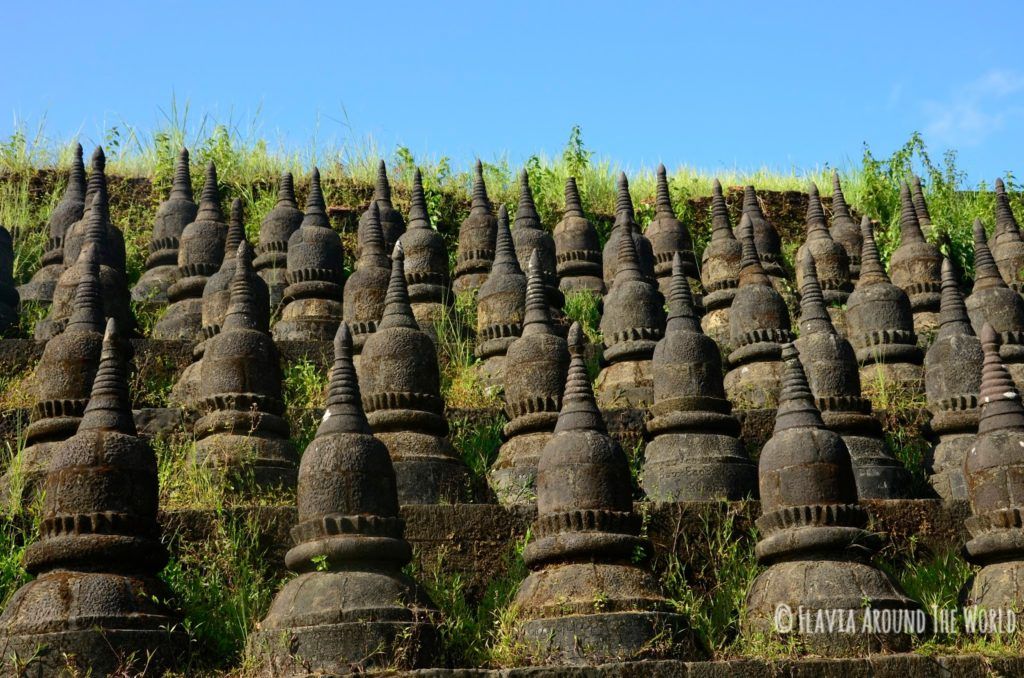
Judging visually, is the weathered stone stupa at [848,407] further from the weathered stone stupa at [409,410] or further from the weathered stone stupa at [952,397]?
the weathered stone stupa at [409,410]

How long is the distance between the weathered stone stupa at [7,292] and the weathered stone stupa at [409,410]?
3.56m

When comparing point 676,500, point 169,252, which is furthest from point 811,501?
point 169,252

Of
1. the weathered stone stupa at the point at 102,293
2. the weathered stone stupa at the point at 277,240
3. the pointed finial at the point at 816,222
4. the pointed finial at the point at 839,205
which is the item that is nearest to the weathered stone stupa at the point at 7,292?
the weathered stone stupa at the point at 102,293

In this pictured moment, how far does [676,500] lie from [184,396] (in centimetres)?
351

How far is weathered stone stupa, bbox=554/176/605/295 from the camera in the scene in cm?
1261

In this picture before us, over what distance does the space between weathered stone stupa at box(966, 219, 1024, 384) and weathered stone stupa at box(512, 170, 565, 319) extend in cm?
331

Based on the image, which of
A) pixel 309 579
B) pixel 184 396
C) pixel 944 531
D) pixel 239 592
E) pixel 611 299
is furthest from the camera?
pixel 611 299

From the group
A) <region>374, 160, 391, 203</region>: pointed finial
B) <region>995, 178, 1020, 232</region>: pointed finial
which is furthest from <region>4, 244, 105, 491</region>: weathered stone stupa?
<region>995, 178, 1020, 232</region>: pointed finial

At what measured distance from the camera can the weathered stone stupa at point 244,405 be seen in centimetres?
825

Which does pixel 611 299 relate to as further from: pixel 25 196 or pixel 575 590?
pixel 25 196

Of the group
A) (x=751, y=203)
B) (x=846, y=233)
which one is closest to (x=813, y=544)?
(x=846, y=233)

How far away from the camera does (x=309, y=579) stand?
6.71m

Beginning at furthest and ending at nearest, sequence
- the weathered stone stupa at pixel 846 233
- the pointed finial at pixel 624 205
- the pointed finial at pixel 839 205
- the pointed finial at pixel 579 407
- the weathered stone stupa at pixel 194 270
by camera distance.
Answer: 1. the pointed finial at pixel 839 205
2. the weathered stone stupa at pixel 846 233
3. the pointed finial at pixel 624 205
4. the weathered stone stupa at pixel 194 270
5. the pointed finial at pixel 579 407

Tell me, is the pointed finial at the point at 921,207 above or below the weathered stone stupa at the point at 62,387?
above
